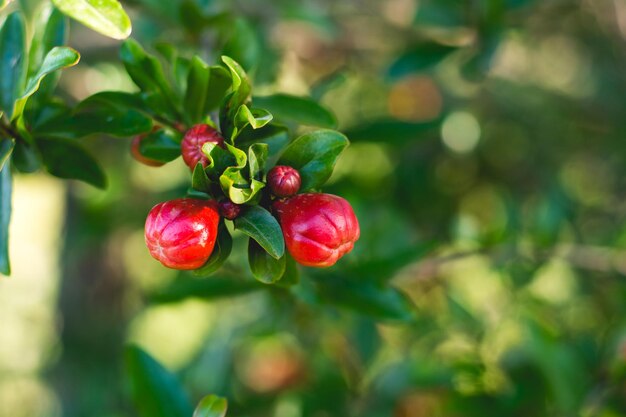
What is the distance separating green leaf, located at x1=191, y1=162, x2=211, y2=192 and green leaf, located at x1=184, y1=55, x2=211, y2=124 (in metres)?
0.17

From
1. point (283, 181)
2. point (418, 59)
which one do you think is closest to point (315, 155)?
point (283, 181)

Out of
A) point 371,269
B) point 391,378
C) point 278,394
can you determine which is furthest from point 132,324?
point 371,269

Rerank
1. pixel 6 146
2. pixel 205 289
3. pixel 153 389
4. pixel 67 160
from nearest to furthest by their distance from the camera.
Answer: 1. pixel 6 146
2. pixel 67 160
3. pixel 153 389
4. pixel 205 289

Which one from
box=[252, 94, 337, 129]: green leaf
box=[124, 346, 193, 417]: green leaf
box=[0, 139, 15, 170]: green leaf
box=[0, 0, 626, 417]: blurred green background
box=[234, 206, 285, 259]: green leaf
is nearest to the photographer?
box=[234, 206, 285, 259]: green leaf

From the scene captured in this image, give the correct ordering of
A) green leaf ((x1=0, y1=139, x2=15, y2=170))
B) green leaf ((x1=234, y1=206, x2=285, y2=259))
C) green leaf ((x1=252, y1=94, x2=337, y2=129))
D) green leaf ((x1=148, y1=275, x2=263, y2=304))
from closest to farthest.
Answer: green leaf ((x1=234, y1=206, x2=285, y2=259)) → green leaf ((x1=0, y1=139, x2=15, y2=170)) → green leaf ((x1=252, y1=94, x2=337, y2=129)) → green leaf ((x1=148, y1=275, x2=263, y2=304))

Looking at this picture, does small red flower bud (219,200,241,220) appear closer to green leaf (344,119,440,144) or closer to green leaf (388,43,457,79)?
green leaf (344,119,440,144)

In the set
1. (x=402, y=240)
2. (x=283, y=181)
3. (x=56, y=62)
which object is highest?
(x=56, y=62)

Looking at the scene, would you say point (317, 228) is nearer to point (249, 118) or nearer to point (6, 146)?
point (249, 118)

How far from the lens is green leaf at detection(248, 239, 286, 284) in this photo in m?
0.81

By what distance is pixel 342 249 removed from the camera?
808 millimetres

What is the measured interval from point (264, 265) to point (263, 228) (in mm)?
71

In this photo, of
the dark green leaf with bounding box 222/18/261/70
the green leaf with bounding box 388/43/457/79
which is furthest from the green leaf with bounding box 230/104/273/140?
the green leaf with bounding box 388/43/457/79

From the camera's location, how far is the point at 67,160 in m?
0.99

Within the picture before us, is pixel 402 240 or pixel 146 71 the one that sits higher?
pixel 146 71
